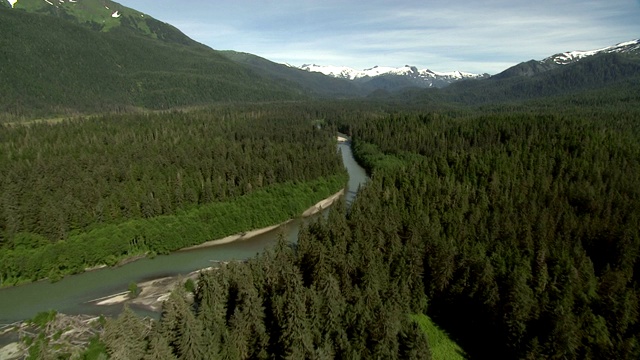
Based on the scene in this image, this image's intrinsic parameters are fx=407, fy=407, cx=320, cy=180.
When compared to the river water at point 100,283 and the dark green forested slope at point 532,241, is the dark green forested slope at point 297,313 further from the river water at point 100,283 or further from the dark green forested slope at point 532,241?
the river water at point 100,283

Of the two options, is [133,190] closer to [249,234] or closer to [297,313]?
[249,234]

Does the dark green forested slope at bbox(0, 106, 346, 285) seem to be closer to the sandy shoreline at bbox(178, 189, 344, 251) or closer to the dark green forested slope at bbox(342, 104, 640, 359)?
→ the sandy shoreline at bbox(178, 189, 344, 251)

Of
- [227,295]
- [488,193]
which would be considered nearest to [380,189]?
[488,193]

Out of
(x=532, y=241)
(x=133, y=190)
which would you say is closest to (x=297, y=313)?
(x=532, y=241)

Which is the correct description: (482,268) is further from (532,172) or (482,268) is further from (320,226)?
(532,172)

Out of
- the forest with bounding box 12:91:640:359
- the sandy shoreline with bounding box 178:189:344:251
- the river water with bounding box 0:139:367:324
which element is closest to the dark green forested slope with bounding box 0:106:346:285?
the sandy shoreline with bounding box 178:189:344:251

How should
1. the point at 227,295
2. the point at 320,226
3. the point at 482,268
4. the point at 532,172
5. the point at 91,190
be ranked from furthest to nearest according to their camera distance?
1. the point at 532,172
2. the point at 91,190
3. the point at 320,226
4. the point at 482,268
5. the point at 227,295
